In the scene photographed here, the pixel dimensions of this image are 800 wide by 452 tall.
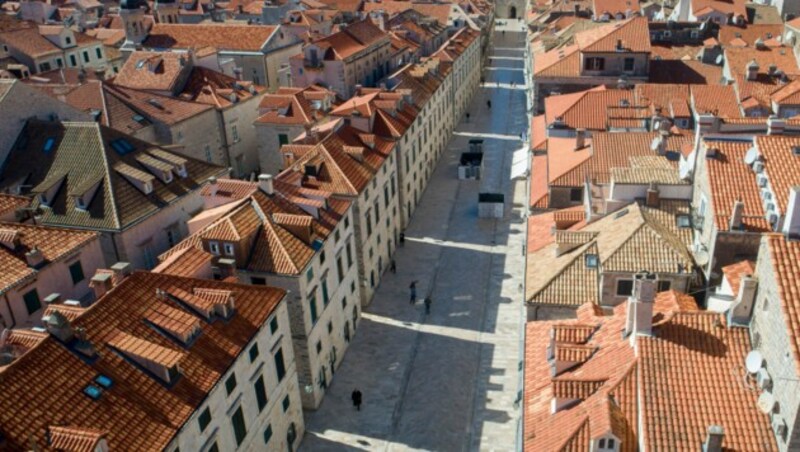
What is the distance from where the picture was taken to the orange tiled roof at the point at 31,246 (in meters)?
33.9

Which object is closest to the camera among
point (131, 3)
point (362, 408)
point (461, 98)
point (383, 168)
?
point (362, 408)

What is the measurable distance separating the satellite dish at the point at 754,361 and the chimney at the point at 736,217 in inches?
387

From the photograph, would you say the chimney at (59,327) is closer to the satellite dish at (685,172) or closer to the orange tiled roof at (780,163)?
the orange tiled roof at (780,163)

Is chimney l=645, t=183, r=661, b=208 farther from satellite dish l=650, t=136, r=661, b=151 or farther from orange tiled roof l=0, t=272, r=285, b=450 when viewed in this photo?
orange tiled roof l=0, t=272, r=285, b=450

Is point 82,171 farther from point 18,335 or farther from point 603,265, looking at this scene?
point 603,265

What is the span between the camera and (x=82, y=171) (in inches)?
1692


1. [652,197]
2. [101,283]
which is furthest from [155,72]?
[652,197]

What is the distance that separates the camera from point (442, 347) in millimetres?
47000

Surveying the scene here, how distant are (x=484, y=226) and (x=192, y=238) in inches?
1341

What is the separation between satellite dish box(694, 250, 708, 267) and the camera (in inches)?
1384

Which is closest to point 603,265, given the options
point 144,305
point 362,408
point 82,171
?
point 362,408

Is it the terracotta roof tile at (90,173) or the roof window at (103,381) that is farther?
the terracotta roof tile at (90,173)

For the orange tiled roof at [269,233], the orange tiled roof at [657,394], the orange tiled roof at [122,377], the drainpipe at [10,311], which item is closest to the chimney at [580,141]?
the orange tiled roof at [269,233]

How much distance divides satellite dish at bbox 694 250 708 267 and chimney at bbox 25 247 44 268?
35.0 metres
